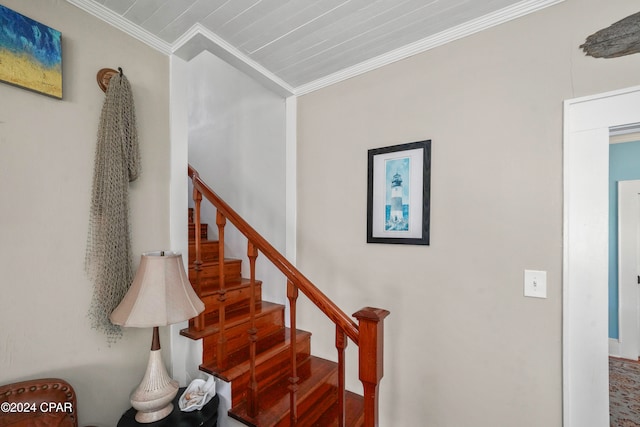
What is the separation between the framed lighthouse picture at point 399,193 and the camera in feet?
5.27

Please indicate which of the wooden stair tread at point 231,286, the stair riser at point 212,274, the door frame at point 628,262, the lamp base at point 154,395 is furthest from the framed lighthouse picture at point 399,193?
the door frame at point 628,262

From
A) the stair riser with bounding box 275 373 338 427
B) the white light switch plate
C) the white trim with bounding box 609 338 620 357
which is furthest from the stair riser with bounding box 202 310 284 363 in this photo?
the white trim with bounding box 609 338 620 357

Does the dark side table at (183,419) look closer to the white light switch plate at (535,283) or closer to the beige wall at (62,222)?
the beige wall at (62,222)

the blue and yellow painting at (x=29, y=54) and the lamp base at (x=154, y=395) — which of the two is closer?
the blue and yellow painting at (x=29, y=54)

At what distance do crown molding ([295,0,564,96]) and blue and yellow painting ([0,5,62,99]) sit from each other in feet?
4.71

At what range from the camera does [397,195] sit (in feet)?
5.60

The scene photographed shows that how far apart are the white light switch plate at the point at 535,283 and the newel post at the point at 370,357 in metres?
0.78

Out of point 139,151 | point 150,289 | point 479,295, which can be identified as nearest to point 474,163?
point 479,295

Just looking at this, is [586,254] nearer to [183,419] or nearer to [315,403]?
[315,403]

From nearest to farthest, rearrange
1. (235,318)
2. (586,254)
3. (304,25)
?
(586,254), (304,25), (235,318)

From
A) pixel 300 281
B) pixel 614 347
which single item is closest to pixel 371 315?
pixel 300 281

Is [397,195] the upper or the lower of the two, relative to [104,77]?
lower

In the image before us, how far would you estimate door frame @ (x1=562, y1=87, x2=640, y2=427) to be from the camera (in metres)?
1.18

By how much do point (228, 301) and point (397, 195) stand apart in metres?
1.42
